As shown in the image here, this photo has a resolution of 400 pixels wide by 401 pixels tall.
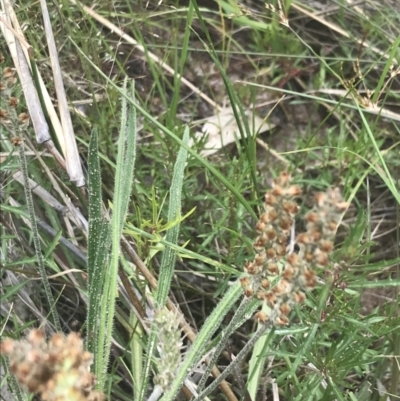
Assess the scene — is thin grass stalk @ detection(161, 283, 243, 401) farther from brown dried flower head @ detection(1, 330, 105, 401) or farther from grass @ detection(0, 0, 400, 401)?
brown dried flower head @ detection(1, 330, 105, 401)

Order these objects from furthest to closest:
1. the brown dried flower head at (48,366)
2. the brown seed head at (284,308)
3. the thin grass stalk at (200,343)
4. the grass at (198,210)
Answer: the grass at (198,210), the thin grass stalk at (200,343), the brown seed head at (284,308), the brown dried flower head at (48,366)

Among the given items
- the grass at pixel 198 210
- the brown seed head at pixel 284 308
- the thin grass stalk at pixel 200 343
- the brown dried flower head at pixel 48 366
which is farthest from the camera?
the grass at pixel 198 210

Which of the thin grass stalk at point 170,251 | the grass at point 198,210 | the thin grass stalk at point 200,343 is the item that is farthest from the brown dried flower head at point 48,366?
the thin grass stalk at point 170,251

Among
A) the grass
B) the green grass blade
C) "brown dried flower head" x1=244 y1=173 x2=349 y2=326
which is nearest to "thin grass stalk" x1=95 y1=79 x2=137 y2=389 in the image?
the grass

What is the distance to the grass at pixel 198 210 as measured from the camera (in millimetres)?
992

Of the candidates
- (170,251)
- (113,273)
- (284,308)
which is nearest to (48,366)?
(284,308)

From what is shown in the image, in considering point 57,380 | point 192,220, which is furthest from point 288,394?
point 57,380

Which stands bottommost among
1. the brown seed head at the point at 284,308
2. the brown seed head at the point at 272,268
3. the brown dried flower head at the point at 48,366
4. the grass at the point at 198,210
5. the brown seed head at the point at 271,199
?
the grass at the point at 198,210

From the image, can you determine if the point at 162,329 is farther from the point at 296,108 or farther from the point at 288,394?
the point at 296,108

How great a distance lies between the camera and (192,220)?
4.74 ft

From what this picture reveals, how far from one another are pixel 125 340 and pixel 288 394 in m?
0.42

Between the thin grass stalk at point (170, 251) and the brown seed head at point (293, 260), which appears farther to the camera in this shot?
the thin grass stalk at point (170, 251)

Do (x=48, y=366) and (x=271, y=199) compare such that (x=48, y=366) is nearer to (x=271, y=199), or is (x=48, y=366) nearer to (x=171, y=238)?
(x=271, y=199)

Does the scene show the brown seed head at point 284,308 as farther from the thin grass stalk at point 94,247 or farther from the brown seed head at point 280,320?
the thin grass stalk at point 94,247
